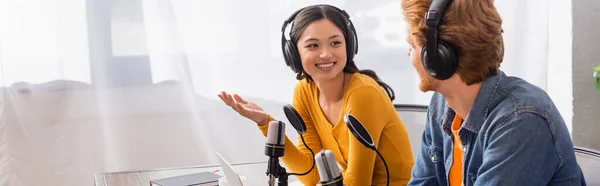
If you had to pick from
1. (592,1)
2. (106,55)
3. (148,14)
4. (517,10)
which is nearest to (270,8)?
(148,14)

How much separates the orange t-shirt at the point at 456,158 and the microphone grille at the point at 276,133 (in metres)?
0.32

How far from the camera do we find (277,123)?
1.15 metres

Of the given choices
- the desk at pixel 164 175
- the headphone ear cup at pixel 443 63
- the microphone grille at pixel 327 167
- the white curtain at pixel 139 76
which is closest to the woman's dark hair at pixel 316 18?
the desk at pixel 164 175

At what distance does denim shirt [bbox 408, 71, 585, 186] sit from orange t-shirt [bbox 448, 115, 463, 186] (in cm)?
7

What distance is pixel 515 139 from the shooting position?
97 centimetres

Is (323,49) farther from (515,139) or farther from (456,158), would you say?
(515,139)

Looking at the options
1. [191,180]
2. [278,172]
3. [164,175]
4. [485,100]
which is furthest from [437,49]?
[164,175]

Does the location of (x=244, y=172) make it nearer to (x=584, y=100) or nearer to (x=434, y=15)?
(x=434, y=15)

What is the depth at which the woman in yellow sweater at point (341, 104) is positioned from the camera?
4.98 ft

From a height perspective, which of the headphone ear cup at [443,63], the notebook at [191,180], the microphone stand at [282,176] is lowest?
the notebook at [191,180]

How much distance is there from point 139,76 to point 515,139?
1.70 metres

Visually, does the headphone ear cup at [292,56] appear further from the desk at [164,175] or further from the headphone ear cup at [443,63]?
the headphone ear cup at [443,63]

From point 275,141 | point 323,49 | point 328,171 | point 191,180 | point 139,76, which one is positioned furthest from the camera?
point 139,76

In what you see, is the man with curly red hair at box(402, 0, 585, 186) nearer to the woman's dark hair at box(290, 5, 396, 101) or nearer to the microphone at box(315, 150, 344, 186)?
the microphone at box(315, 150, 344, 186)
